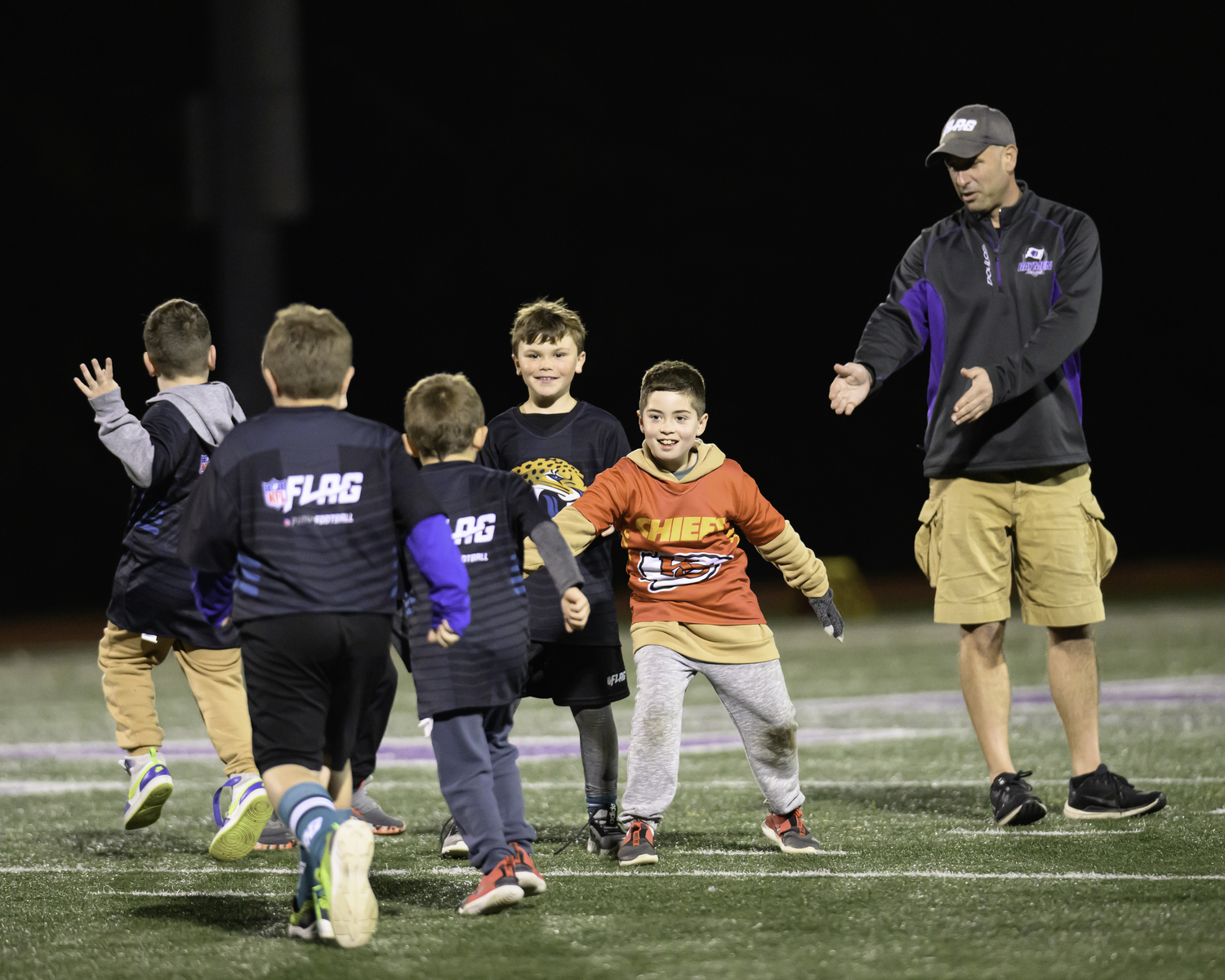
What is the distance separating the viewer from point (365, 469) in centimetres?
458

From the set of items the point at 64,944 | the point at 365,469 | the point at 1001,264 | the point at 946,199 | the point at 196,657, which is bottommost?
the point at 64,944

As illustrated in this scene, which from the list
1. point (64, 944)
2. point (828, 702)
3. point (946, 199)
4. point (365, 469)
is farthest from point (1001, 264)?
point (946, 199)

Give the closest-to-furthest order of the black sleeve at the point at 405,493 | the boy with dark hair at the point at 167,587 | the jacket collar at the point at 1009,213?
1. the black sleeve at the point at 405,493
2. the boy with dark hair at the point at 167,587
3. the jacket collar at the point at 1009,213

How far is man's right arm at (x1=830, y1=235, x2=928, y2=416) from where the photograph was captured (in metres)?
6.46

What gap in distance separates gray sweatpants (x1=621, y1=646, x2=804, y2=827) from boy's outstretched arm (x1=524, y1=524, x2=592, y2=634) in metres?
0.75

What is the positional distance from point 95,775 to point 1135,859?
5285 mm

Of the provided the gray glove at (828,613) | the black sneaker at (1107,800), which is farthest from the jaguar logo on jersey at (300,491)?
the black sneaker at (1107,800)

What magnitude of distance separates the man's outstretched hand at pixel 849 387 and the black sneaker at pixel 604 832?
1.74m

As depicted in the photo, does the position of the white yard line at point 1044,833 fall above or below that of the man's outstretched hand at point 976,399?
below

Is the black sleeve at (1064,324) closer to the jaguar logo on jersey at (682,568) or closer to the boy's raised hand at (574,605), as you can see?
the jaguar logo on jersey at (682,568)

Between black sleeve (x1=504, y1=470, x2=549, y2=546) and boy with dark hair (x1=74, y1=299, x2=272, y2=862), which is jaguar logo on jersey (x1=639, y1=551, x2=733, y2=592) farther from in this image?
boy with dark hair (x1=74, y1=299, x2=272, y2=862)

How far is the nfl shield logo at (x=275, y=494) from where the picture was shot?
14.8 ft

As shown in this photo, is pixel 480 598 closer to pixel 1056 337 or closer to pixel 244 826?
pixel 244 826

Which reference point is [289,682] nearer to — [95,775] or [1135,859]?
[1135,859]
